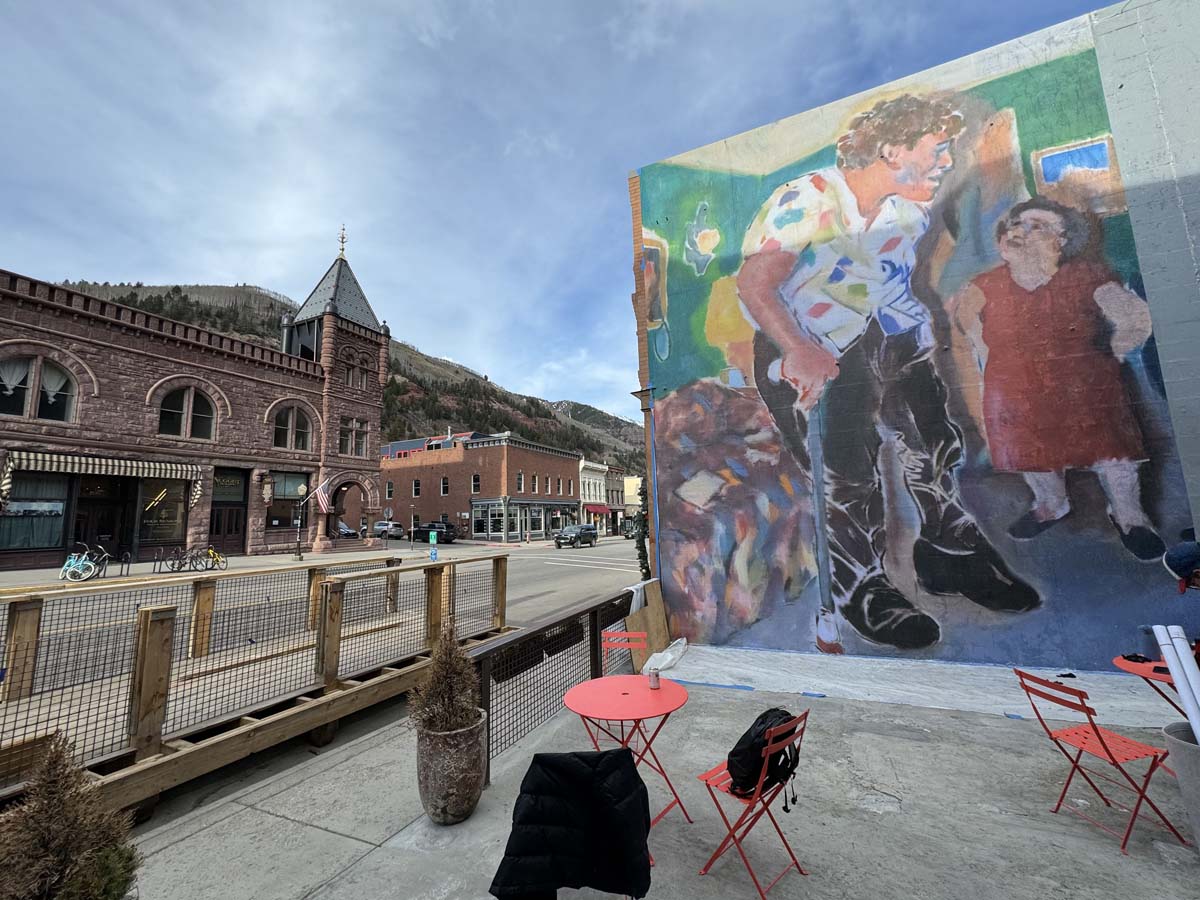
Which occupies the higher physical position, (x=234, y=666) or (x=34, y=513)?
(x=34, y=513)

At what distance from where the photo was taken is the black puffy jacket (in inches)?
96.0

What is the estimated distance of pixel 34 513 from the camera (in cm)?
1964

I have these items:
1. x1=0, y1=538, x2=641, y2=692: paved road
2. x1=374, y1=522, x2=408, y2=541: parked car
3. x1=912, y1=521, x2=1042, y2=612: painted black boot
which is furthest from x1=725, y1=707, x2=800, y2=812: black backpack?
x1=374, y1=522, x2=408, y2=541: parked car

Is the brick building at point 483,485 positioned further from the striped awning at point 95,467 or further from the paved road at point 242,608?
the paved road at point 242,608

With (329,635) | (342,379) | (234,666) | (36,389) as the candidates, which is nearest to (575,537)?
(342,379)

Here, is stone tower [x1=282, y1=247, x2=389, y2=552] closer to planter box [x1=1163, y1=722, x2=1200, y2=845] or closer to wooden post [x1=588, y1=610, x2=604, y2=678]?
wooden post [x1=588, y1=610, x2=604, y2=678]

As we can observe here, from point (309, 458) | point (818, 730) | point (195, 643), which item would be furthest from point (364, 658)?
point (309, 458)

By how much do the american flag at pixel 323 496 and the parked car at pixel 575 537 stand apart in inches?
536

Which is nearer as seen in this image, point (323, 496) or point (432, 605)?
point (432, 605)

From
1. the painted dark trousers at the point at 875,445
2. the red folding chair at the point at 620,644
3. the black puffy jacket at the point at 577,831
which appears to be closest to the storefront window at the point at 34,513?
the red folding chair at the point at 620,644

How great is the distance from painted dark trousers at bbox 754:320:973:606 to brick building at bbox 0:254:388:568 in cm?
2540

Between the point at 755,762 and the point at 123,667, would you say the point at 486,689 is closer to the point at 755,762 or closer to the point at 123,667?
the point at 755,762

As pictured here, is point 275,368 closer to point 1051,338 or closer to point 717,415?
point 717,415

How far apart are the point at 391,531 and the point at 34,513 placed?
23766mm
